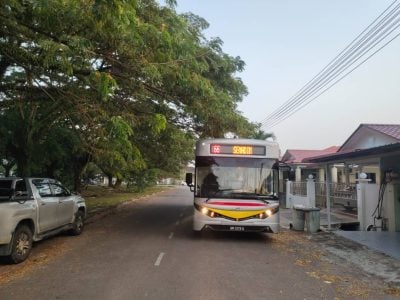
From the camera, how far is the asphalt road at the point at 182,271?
23.9 feet

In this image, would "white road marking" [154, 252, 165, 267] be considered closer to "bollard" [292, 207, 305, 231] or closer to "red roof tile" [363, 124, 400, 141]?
"bollard" [292, 207, 305, 231]

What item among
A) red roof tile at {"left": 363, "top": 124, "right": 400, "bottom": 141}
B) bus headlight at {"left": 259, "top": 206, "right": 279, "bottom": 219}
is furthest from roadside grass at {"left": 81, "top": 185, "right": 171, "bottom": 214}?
red roof tile at {"left": 363, "top": 124, "right": 400, "bottom": 141}

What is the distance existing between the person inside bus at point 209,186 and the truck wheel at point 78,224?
4.24 meters

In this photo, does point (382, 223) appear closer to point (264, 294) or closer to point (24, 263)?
point (264, 294)

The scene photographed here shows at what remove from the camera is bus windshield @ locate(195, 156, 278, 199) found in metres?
13.4

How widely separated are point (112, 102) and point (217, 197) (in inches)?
166

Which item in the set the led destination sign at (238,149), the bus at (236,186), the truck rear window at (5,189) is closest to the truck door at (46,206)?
the truck rear window at (5,189)

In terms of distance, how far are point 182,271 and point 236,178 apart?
17.2 feet

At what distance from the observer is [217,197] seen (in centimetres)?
1336

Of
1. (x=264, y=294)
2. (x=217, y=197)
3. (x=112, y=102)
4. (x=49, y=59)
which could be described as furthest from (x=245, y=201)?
(x=49, y=59)

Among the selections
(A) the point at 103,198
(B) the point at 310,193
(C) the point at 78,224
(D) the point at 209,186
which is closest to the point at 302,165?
(B) the point at 310,193

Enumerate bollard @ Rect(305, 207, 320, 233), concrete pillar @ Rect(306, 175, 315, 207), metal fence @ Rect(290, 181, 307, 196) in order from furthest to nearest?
1. metal fence @ Rect(290, 181, 307, 196)
2. concrete pillar @ Rect(306, 175, 315, 207)
3. bollard @ Rect(305, 207, 320, 233)

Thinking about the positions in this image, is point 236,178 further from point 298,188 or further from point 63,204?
point 298,188

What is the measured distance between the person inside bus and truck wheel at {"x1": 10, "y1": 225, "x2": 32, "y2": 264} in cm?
530
